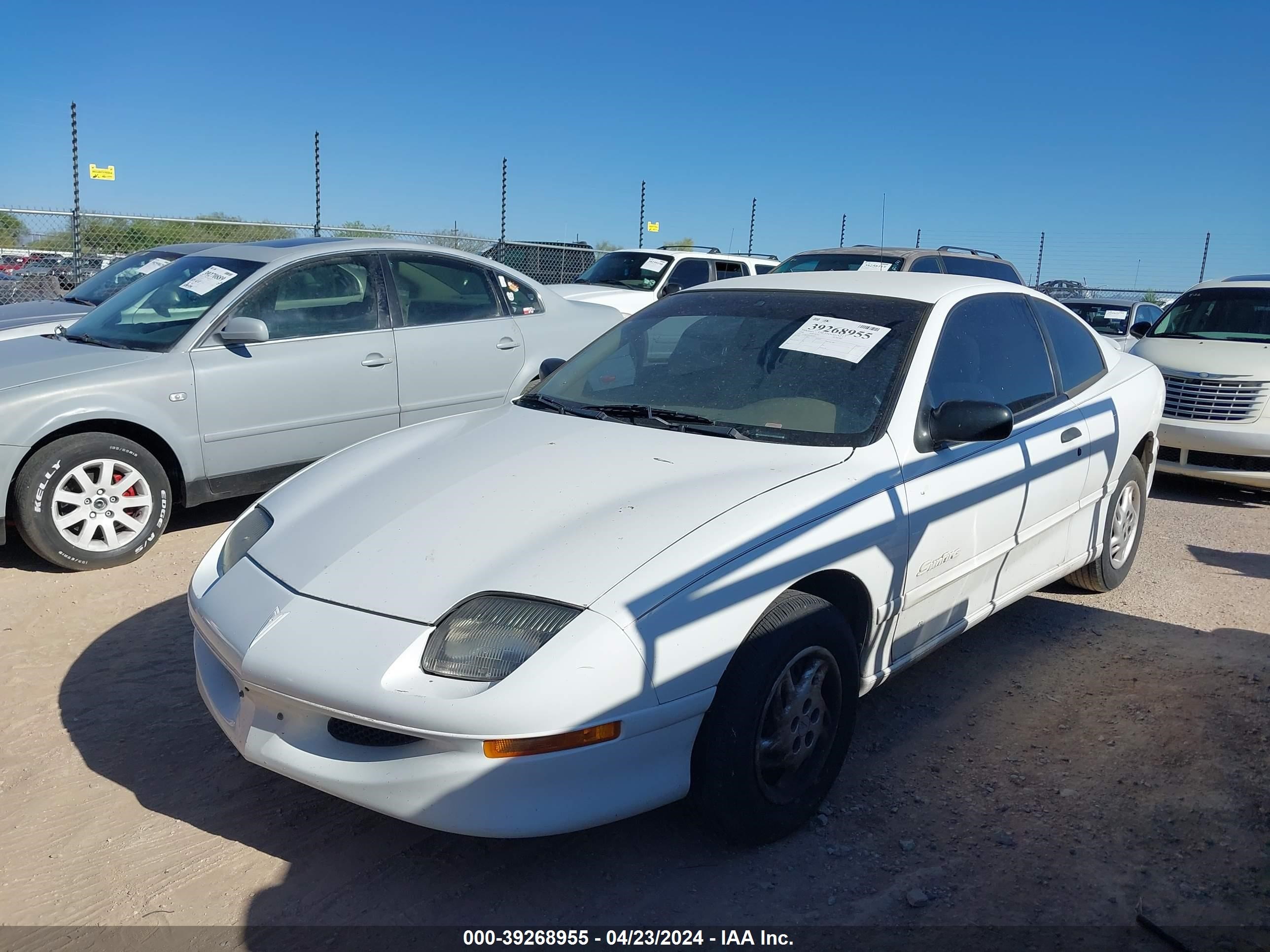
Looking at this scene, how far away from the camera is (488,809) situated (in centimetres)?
254

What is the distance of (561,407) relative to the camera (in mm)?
4066

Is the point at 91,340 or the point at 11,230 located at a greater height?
the point at 11,230

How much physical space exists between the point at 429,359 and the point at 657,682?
14.2ft

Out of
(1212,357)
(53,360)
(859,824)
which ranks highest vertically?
(1212,357)

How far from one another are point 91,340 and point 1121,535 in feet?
18.9

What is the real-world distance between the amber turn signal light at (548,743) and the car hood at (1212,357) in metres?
6.40

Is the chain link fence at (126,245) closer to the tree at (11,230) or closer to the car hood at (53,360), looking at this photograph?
the tree at (11,230)

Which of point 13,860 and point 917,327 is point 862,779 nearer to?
point 917,327

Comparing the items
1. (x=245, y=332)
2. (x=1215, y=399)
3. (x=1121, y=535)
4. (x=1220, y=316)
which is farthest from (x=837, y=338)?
(x=1220, y=316)

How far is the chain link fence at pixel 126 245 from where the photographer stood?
12.7m

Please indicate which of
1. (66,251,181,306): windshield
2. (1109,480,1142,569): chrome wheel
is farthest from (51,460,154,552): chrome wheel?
(1109,480,1142,569): chrome wheel

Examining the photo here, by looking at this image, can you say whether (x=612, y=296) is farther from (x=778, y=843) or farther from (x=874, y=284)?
(x=778, y=843)

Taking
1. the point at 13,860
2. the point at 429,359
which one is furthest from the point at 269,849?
the point at 429,359

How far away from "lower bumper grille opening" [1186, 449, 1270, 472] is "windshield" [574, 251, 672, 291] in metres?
6.92
